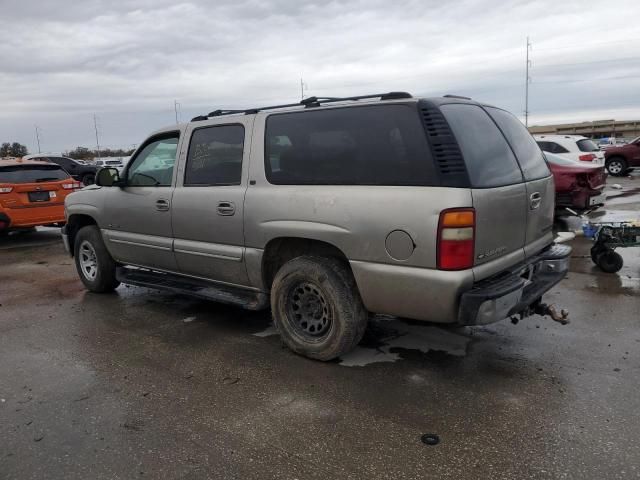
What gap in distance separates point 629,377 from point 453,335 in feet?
4.38

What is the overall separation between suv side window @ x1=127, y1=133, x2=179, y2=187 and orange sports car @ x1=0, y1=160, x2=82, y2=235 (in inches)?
227

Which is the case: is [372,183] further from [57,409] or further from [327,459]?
[57,409]

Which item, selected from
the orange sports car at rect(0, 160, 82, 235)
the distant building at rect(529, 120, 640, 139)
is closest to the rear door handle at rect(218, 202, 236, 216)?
the orange sports car at rect(0, 160, 82, 235)

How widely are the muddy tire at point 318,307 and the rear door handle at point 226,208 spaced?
66cm

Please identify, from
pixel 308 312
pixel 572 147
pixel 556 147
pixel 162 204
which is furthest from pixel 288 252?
pixel 572 147

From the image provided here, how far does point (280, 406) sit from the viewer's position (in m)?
3.39

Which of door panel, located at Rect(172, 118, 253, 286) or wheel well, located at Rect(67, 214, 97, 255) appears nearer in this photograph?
door panel, located at Rect(172, 118, 253, 286)

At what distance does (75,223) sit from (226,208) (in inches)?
115

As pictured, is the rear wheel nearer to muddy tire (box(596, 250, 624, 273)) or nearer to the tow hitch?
muddy tire (box(596, 250, 624, 273))

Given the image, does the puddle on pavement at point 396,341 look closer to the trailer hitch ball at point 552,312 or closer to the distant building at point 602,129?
the trailer hitch ball at point 552,312

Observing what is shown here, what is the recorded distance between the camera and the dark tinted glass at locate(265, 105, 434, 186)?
342cm

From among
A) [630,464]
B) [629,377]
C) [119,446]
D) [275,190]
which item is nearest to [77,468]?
[119,446]

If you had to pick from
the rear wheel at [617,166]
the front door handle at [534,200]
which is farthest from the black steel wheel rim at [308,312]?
the rear wheel at [617,166]

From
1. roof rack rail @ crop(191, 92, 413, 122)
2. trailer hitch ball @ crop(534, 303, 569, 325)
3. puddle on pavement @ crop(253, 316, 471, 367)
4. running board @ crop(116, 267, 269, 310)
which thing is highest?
roof rack rail @ crop(191, 92, 413, 122)
